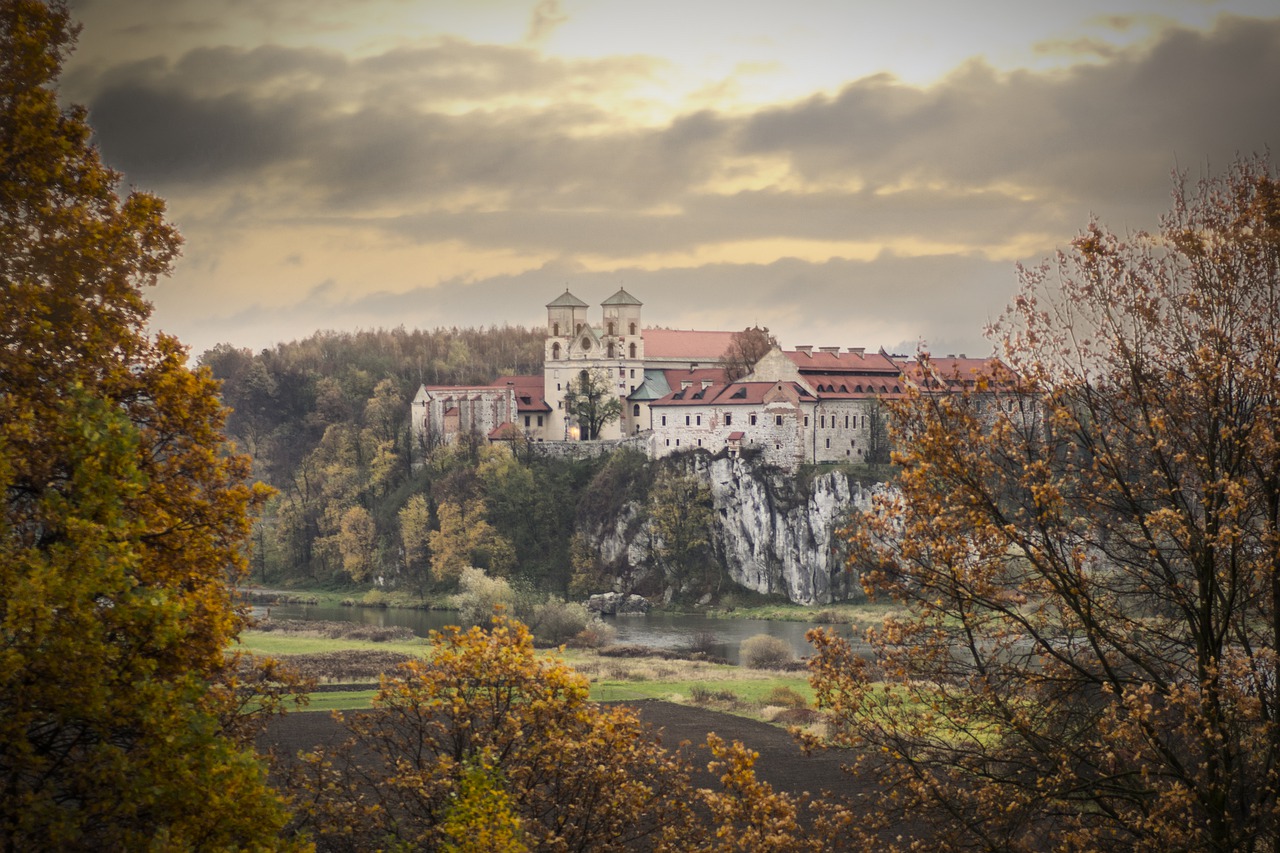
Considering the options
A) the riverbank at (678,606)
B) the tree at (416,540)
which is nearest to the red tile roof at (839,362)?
the riverbank at (678,606)

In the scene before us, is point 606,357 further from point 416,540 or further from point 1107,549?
point 1107,549

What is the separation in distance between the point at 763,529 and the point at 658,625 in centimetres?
1593

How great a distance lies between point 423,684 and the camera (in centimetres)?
1753

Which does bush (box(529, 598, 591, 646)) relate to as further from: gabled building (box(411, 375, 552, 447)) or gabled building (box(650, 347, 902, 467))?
gabled building (box(411, 375, 552, 447))

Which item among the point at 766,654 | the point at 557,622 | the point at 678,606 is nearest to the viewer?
the point at 766,654

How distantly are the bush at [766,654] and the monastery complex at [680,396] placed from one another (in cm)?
2974

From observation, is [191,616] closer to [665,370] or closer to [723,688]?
[723,688]

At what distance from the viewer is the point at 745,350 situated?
106m

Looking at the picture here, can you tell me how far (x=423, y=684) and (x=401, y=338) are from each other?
145 metres

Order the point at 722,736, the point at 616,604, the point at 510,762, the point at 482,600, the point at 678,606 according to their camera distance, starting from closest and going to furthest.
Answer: the point at 510,762 → the point at 722,736 → the point at 482,600 → the point at 616,604 → the point at 678,606

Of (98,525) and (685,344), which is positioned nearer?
(98,525)

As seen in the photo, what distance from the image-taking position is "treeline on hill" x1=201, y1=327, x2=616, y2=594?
299 ft

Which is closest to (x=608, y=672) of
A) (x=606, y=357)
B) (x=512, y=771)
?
(x=512, y=771)

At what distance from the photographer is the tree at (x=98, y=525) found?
35.2ft
